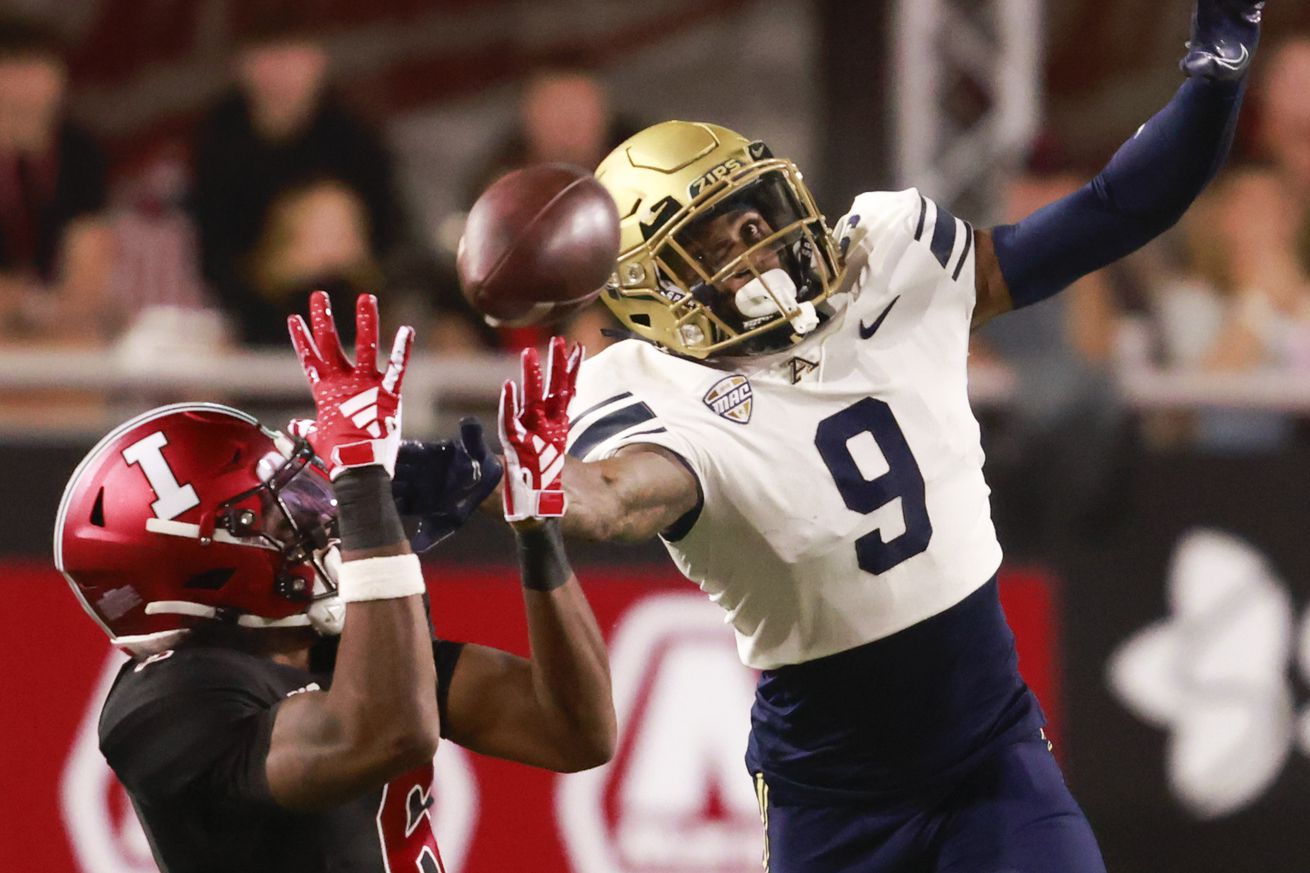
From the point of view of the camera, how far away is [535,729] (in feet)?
9.55

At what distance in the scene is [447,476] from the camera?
112 inches

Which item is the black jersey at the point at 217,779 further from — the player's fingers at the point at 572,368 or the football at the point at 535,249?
the football at the point at 535,249

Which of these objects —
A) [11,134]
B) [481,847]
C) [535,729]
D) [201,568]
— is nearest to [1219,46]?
[535,729]

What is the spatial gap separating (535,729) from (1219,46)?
1.83 metres

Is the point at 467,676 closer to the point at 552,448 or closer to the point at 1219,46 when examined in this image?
the point at 552,448

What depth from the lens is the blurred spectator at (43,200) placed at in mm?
6477

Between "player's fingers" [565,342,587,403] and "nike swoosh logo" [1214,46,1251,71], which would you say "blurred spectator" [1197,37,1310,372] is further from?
"player's fingers" [565,342,587,403]

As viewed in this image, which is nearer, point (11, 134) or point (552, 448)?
point (552, 448)

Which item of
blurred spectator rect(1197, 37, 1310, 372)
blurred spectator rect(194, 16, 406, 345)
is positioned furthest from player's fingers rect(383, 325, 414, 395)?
blurred spectator rect(1197, 37, 1310, 372)

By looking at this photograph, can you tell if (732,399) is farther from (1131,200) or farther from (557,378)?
(1131,200)

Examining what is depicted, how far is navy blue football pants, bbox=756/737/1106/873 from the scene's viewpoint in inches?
136

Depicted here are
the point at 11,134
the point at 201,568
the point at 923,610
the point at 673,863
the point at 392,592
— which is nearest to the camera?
the point at 392,592

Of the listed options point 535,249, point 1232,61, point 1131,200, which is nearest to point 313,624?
point 535,249

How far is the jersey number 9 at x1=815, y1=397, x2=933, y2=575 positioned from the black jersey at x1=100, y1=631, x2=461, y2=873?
1.09 meters
